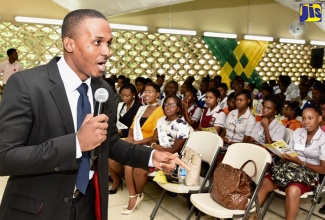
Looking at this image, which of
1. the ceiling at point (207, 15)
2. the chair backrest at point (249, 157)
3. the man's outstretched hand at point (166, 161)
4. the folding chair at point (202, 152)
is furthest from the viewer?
the ceiling at point (207, 15)

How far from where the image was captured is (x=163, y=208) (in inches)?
121

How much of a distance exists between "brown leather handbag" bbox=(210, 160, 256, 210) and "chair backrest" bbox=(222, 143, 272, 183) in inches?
5.3

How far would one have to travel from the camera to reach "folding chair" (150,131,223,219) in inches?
101

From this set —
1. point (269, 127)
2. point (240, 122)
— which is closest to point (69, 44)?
point (269, 127)

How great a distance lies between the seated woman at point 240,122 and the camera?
3.54 m

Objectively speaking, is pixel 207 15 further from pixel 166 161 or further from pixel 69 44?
pixel 69 44

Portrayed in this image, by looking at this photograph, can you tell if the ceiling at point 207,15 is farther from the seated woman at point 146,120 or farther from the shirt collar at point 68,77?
the shirt collar at point 68,77

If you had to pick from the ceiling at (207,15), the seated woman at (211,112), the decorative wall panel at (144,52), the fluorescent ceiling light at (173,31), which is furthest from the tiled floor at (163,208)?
the fluorescent ceiling light at (173,31)

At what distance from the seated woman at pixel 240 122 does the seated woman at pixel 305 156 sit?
28.8 inches

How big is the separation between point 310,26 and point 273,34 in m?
1.49

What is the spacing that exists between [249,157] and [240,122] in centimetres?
115

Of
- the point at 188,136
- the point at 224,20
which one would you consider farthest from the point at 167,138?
the point at 224,20

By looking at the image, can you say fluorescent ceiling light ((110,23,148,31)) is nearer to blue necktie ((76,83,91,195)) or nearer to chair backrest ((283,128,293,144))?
chair backrest ((283,128,293,144))

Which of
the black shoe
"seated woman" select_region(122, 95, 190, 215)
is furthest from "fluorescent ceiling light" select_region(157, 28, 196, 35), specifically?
the black shoe
